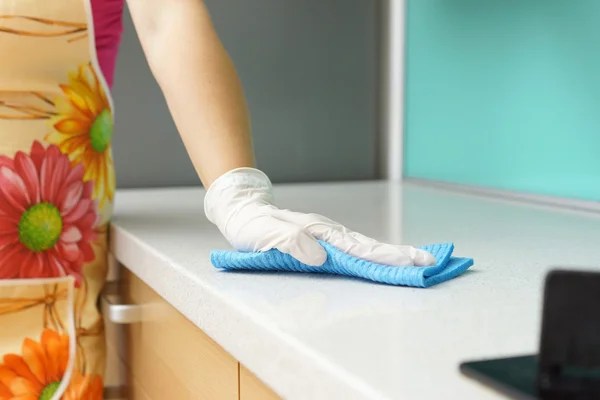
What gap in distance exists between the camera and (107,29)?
3.27 feet

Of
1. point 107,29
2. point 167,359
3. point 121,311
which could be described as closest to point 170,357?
point 167,359

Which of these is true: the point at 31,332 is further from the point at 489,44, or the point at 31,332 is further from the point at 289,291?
the point at 489,44

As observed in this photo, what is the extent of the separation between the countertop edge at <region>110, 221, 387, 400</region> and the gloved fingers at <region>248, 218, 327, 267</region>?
7 cm

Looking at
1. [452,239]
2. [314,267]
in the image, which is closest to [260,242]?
[314,267]

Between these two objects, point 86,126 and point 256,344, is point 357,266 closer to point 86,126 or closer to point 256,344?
point 256,344

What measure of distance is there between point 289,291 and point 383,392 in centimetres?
25

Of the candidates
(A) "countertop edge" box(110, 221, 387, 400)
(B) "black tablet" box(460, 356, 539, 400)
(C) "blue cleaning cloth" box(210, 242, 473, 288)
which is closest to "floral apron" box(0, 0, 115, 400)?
(A) "countertop edge" box(110, 221, 387, 400)

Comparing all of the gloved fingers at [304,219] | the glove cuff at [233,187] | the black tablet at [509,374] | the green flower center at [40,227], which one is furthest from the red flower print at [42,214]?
the black tablet at [509,374]

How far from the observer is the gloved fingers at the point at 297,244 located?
652 millimetres

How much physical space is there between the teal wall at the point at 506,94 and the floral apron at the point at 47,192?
0.79 metres

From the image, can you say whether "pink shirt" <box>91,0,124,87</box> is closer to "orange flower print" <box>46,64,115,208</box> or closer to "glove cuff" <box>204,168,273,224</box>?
"orange flower print" <box>46,64,115,208</box>

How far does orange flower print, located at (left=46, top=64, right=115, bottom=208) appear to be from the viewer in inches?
37.7

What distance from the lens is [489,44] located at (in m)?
1.59

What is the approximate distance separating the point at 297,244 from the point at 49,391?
449 mm
